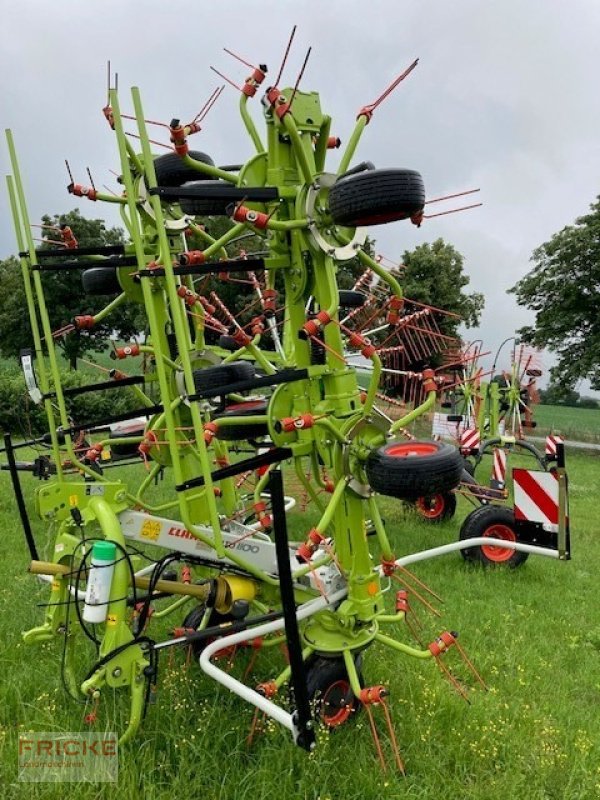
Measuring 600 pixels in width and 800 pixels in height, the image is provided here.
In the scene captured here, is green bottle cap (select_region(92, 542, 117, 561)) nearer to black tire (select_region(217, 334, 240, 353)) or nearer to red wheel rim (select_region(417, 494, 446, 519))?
black tire (select_region(217, 334, 240, 353))

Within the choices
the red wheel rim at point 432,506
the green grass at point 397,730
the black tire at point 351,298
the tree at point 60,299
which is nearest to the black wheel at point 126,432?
the green grass at point 397,730

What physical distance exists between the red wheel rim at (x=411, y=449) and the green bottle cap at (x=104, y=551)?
1.54 m

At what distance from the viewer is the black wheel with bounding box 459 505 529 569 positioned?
6680 mm

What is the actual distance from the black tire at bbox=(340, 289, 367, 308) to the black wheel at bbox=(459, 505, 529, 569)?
3.05 meters

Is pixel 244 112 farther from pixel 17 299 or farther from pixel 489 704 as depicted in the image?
pixel 17 299

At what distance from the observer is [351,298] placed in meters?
4.82

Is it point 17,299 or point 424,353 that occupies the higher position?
point 17,299

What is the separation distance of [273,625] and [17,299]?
78.6ft

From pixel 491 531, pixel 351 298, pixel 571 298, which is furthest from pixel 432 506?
pixel 571 298

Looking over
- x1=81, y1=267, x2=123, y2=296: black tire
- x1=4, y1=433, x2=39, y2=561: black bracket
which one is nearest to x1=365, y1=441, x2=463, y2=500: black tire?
x1=4, y1=433, x2=39, y2=561: black bracket

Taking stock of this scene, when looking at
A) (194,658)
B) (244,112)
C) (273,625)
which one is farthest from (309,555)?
(244,112)

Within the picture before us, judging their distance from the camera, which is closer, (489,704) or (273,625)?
(273,625)

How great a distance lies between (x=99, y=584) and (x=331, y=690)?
144 cm

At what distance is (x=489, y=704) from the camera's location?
386cm
